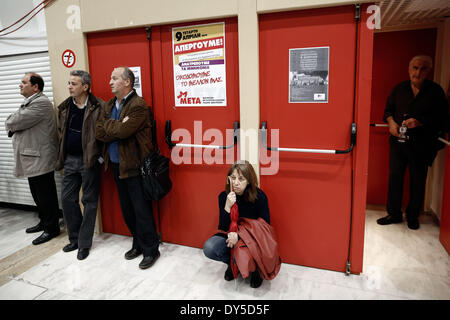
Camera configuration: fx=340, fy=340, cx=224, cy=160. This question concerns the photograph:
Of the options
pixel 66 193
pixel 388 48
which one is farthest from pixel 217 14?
pixel 388 48

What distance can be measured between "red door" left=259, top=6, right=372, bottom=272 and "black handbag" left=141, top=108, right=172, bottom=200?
0.86 m

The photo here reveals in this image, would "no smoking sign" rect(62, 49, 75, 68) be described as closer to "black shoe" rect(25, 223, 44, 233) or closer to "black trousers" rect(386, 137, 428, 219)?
"black shoe" rect(25, 223, 44, 233)

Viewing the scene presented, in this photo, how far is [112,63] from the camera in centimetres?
333

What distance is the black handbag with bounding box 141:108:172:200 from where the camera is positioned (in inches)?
114

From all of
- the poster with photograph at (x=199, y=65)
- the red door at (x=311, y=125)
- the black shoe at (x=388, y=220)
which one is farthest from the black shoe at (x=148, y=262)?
the black shoe at (x=388, y=220)

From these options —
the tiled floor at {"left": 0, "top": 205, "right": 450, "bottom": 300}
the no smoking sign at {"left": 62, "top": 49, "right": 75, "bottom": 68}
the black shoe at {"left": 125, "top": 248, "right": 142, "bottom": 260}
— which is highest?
the no smoking sign at {"left": 62, "top": 49, "right": 75, "bottom": 68}

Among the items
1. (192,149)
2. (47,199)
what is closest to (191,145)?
(192,149)

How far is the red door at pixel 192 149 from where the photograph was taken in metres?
2.97

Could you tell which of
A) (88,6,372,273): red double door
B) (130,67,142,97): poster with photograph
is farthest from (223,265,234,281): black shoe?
(130,67,142,97): poster with photograph

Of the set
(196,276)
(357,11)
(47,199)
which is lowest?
(196,276)

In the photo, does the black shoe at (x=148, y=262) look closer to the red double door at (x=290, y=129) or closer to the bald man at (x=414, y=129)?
the red double door at (x=290, y=129)

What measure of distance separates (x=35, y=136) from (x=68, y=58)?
2.81 feet

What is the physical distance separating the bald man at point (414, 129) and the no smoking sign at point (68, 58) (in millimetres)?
→ 3397

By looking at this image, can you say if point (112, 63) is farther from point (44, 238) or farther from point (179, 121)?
point (44, 238)
